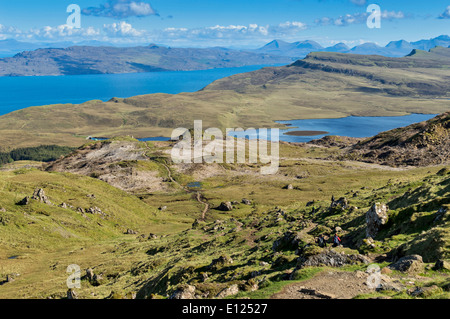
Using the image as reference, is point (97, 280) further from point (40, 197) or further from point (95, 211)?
point (95, 211)

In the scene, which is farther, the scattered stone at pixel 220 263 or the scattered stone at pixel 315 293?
the scattered stone at pixel 220 263

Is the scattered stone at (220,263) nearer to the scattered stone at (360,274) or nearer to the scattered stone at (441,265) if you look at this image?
the scattered stone at (360,274)

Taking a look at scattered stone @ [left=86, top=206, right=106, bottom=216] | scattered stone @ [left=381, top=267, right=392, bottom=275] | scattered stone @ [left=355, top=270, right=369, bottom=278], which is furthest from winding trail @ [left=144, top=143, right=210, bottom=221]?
scattered stone @ [left=381, top=267, right=392, bottom=275]

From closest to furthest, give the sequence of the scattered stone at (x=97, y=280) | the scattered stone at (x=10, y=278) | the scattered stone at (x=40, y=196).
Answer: the scattered stone at (x=97, y=280)
the scattered stone at (x=10, y=278)
the scattered stone at (x=40, y=196)

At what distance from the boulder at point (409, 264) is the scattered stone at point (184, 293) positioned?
15.0 meters

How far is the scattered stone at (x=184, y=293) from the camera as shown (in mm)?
28703

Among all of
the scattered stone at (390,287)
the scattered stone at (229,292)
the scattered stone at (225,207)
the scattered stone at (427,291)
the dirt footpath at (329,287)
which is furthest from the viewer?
the scattered stone at (225,207)

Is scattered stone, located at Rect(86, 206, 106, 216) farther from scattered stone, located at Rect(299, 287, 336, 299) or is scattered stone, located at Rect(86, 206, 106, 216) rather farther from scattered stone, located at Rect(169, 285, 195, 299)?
scattered stone, located at Rect(299, 287, 336, 299)

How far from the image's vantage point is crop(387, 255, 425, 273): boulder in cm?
2447

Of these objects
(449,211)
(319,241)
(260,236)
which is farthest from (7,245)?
(449,211)

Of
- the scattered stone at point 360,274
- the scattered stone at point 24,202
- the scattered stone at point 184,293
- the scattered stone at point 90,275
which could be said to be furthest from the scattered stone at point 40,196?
the scattered stone at point 360,274

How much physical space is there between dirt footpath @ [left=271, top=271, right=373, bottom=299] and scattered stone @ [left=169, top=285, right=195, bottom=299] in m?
7.97

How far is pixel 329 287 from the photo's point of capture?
24.0 metres

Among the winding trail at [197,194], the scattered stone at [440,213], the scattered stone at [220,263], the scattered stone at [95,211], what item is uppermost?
the scattered stone at [440,213]
